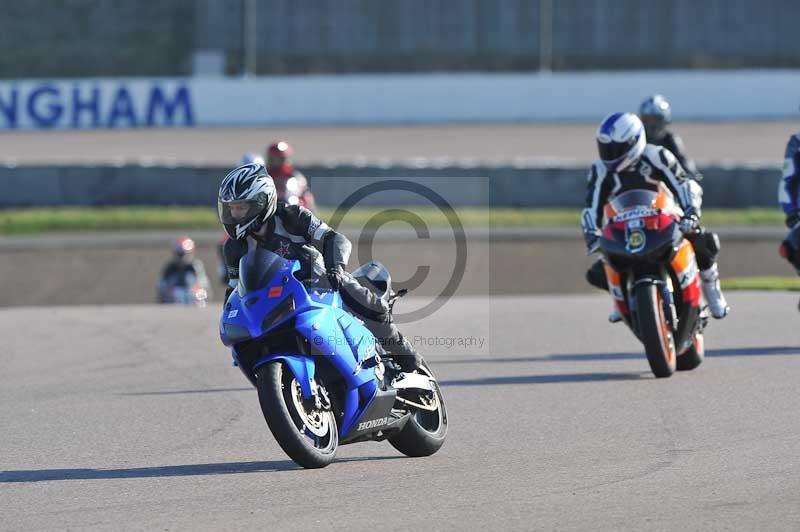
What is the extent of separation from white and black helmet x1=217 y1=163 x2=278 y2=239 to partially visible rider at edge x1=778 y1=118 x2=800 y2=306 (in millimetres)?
5378

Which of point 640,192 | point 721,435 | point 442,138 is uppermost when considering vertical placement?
point 640,192

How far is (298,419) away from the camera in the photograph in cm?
662

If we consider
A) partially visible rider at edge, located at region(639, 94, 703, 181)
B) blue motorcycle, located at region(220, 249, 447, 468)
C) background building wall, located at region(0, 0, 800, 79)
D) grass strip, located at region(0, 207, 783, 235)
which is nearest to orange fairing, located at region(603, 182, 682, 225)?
partially visible rider at edge, located at region(639, 94, 703, 181)

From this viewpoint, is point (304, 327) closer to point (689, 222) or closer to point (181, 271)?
point (689, 222)

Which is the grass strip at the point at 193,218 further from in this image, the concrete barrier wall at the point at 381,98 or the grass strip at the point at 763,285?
the concrete barrier wall at the point at 381,98

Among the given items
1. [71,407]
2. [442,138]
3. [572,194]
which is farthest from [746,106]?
[71,407]

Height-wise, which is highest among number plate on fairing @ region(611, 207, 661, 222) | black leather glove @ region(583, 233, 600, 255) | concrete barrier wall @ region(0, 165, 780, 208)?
number plate on fairing @ region(611, 207, 661, 222)

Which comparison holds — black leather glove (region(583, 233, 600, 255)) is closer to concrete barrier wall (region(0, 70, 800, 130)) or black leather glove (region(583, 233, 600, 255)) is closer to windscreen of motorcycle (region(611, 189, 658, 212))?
windscreen of motorcycle (region(611, 189, 658, 212))

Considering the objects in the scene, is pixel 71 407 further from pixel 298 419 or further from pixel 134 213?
pixel 134 213

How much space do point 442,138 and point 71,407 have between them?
26348 mm

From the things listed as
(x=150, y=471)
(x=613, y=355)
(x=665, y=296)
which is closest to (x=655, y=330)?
(x=665, y=296)

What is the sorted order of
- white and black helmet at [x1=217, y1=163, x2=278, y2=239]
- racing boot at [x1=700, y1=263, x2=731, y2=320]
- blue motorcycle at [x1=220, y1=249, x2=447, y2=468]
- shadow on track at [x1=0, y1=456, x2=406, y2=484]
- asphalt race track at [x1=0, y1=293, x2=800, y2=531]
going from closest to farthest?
1. asphalt race track at [x1=0, y1=293, x2=800, y2=531]
2. blue motorcycle at [x1=220, y1=249, x2=447, y2=468]
3. white and black helmet at [x1=217, y1=163, x2=278, y2=239]
4. shadow on track at [x1=0, y1=456, x2=406, y2=484]
5. racing boot at [x1=700, y1=263, x2=731, y2=320]

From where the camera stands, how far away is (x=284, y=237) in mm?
6914

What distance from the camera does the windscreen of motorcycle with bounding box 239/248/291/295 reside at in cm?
664
